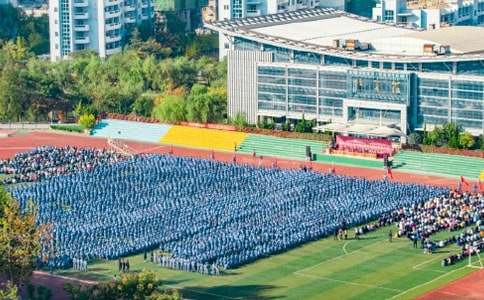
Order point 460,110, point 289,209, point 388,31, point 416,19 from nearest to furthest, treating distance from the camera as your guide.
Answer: point 289,209
point 460,110
point 388,31
point 416,19

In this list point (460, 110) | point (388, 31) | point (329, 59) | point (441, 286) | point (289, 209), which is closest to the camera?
point (441, 286)

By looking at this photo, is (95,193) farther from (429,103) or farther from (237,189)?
(429,103)

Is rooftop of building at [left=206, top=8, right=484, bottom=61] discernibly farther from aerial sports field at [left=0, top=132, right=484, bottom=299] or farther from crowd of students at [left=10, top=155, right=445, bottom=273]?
aerial sports field at [left=0, top=132, right=484, bottom=299]

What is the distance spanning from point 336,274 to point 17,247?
666 inches

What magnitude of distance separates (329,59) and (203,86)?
1837cm

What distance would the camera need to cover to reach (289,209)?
83000 mm

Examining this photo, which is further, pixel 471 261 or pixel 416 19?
pixel 416 19

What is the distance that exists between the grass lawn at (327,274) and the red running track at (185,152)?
1808 centimetres

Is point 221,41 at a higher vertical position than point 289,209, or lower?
higher

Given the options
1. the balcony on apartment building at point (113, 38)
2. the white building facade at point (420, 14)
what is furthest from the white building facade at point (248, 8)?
the balcony on apartment building at point (113, 38)

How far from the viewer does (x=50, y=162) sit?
10031 centimetres

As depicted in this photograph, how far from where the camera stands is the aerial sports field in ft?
219

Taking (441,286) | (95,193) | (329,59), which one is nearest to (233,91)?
(329,59)

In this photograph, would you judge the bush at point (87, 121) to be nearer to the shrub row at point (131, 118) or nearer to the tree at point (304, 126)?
the shrub row at point (131, 118)
